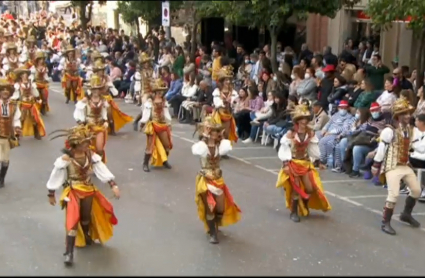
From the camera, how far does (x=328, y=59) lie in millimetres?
17438

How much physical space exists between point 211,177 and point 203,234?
90 cm

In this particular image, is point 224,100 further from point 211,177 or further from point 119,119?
point 211,177

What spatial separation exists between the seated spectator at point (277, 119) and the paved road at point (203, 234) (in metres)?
1.60

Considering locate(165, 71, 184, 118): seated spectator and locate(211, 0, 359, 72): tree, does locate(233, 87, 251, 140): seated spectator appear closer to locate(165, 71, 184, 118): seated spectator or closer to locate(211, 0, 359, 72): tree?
locate(211, 0, 359, 72): tree

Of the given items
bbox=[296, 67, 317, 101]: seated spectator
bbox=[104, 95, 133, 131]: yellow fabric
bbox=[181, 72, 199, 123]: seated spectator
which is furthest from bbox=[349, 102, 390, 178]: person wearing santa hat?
bbox=[181, 72, 199, 123]: seated spectator

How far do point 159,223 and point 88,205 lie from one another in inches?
60.1

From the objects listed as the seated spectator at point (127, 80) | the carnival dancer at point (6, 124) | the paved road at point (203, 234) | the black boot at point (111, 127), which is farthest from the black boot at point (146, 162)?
the seated spectator at point (127, 80)

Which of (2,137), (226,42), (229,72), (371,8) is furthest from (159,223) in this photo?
(226,42)

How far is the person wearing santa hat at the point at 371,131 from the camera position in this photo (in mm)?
12281

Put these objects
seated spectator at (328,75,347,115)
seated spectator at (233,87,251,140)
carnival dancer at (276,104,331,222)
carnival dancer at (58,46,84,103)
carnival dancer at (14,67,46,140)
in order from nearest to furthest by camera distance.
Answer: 1. carnival dancer at (276,104,331,222)
2. seated spectator at (328,75,347,115)
3. carnival dancer at (14,67,46,140)
4. seated spectator at (233,87,251,140)
5. carnival dancer at (58,46,84,103)

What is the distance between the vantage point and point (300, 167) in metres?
10.0

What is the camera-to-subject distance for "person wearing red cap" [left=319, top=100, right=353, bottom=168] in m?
13.1

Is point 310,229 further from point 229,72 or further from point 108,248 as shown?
point 229,72

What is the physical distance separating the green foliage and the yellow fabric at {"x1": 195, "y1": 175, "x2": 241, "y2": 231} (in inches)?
185
